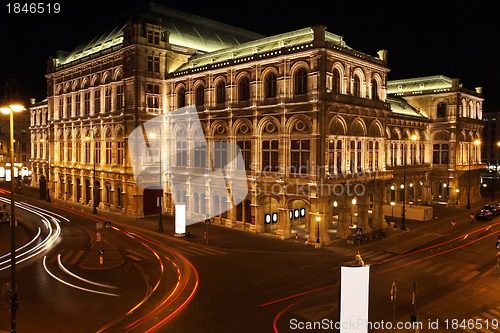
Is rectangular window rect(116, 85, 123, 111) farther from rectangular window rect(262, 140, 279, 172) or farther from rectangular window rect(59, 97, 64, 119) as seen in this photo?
rectangular window rect(262, 140, 279, 172)

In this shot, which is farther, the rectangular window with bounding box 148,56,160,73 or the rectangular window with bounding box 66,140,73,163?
the rectangular window with bounding box 66,140,73,163

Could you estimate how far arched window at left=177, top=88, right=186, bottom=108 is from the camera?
172 ft

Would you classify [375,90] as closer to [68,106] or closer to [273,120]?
[273,120]

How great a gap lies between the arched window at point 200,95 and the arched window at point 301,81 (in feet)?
45.6

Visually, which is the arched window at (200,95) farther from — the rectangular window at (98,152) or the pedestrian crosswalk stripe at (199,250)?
the pedestrian crosswalk stripe at (199,250)

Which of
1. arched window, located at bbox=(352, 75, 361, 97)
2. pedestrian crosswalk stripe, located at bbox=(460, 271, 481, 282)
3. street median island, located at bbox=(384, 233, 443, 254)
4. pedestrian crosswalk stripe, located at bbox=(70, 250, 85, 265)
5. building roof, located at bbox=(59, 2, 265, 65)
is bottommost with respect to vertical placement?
pedestrian crosswalk stripe, located at bbox=(460, 271, 481, 282)

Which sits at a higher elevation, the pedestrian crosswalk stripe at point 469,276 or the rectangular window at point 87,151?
the rectangular window at point 87,151

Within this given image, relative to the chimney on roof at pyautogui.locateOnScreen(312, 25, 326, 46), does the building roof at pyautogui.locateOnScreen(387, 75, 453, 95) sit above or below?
above

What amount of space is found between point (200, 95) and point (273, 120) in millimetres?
12437

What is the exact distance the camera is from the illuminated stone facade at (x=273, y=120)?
3919cm

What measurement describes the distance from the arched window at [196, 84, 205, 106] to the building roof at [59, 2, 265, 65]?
10.4m

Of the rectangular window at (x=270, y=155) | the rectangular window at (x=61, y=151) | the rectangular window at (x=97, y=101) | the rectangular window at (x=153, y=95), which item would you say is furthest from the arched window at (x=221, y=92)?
the rectangular window at (x=61, y=151)

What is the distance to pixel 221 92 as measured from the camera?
47625 millimetres

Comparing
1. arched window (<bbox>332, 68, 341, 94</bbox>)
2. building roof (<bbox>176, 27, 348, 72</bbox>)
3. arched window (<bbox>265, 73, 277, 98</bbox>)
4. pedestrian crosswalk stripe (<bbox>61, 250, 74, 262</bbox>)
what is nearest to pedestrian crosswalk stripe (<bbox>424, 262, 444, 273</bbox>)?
arched window (<bbox>332, 68, 341, 94</bbox>)
